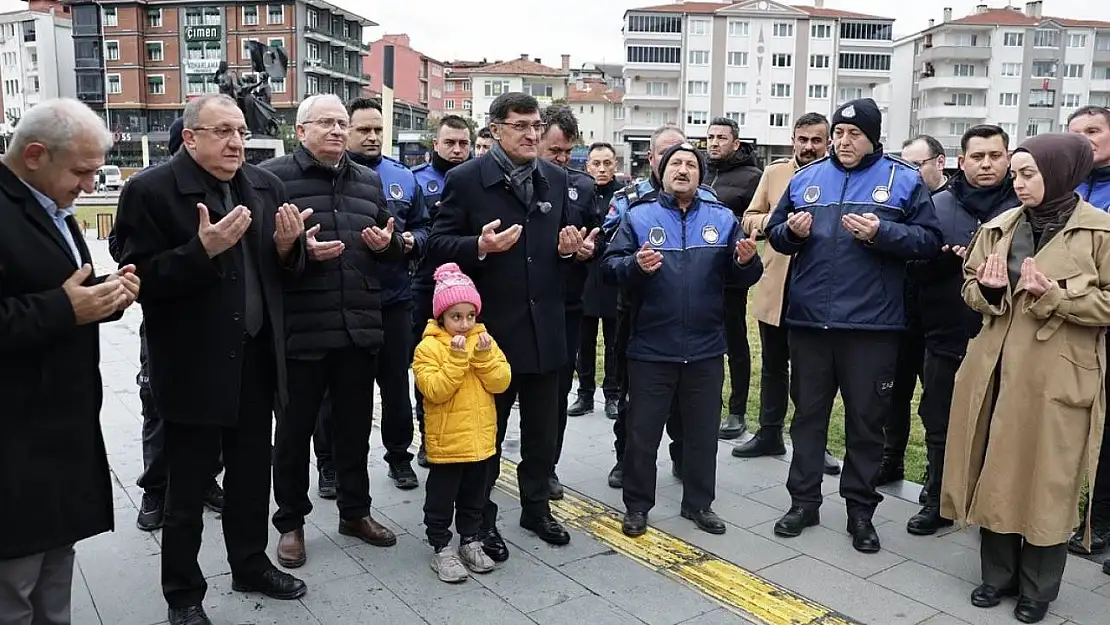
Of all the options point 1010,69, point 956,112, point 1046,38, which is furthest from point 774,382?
point 1046,38

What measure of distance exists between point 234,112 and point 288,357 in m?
1.26

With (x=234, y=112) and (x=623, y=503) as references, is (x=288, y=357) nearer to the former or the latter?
(x=234, y=112)

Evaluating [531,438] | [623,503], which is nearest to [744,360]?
[623,503]

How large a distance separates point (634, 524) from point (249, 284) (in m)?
2.51

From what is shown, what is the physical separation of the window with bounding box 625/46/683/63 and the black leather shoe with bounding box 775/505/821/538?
218ft

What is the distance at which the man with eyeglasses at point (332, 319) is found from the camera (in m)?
4.43

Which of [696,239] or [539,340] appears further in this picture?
[696,239]

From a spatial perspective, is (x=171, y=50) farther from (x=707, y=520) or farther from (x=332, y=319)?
(x=707, y=520)

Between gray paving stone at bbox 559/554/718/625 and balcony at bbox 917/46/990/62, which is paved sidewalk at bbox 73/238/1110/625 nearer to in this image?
gray paving stone at bbox 559/554/718/625

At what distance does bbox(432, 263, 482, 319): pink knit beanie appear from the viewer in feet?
13.9

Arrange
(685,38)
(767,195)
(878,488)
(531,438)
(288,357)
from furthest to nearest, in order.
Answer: (685,38), (767,195), (878,488), (531,438), (288,357)

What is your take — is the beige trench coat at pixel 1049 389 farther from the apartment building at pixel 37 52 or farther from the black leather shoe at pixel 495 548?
the apartment building at pixel 37 52

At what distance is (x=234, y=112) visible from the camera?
12.3 ft

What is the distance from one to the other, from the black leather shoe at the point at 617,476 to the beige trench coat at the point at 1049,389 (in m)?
2.29
